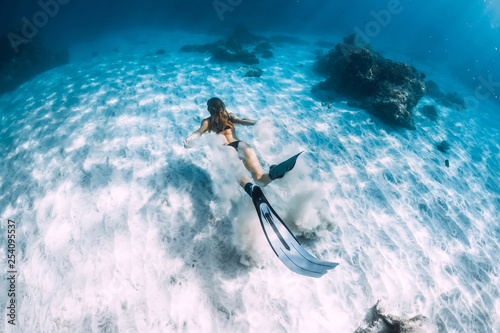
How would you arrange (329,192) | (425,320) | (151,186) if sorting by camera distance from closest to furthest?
(425,320) < (151,186) < (329,192)

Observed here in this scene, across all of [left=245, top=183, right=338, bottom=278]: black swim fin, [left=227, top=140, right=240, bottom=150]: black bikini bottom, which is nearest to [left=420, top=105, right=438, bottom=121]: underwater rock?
[left=227, top=140, right=240, bottom=150]: black bikini bottom

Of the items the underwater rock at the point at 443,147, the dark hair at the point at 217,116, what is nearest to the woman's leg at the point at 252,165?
the dark hair at the point at 217,116

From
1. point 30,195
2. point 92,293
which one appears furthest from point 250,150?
point 30,195

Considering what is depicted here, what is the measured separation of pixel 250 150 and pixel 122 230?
2957 mm

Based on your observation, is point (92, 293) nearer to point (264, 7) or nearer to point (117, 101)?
point (117, 101)

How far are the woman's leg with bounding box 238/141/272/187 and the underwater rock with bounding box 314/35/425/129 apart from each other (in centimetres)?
684

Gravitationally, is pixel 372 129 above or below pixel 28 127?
above

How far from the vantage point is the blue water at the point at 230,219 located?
3.13 m

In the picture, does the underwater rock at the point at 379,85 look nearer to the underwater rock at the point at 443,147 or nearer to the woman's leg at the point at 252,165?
the underwater rock at the point at 443,147

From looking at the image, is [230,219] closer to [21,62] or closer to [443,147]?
[443,147]

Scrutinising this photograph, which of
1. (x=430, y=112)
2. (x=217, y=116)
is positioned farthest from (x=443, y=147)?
(x=217, y=116)

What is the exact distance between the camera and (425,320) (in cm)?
293

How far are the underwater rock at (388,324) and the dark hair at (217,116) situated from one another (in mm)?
4284

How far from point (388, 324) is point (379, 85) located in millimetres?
9116
